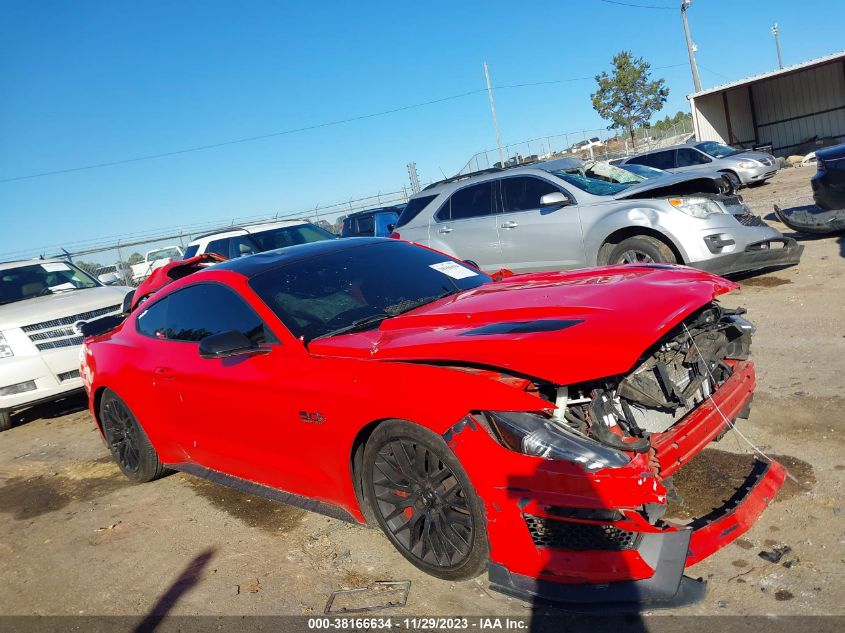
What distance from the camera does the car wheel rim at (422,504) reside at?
3.09 meters

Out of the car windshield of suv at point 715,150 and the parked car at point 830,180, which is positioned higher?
the car windshield of suv at point 715,150

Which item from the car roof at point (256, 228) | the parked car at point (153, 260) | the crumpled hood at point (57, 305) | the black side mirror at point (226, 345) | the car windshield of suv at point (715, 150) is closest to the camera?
the black side mirror at point (226, 345)

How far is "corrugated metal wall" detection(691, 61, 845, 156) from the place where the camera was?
94.5ft

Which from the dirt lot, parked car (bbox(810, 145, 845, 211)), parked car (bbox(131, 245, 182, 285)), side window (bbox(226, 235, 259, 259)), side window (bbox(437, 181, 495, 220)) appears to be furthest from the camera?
parked car (bbox(131, 245, 182, 285))

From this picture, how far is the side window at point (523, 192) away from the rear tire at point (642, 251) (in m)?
1.13

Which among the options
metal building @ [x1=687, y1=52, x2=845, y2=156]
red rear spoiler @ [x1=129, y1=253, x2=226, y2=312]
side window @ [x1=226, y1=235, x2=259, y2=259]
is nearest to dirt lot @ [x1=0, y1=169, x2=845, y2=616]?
red rear spoiler @ [x1=129, y1=253, x2=226, y2=312]

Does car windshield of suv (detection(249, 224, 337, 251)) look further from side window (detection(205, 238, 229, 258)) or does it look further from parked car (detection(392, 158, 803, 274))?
parked car (detection(392, 158, 803, 274))

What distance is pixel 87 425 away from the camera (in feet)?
25.3

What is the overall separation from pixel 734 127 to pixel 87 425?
29643 millimetres

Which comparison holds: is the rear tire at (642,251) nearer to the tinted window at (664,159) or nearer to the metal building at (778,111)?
the tinted window at (664,159)

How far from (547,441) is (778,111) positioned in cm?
3256

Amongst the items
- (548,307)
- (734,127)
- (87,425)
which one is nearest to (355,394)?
(548,307)

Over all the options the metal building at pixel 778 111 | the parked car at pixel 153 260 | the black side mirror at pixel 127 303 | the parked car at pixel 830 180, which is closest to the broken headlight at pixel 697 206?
the parked car at pixel 830 180

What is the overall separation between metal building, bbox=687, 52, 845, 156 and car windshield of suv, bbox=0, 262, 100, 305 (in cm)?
2537
